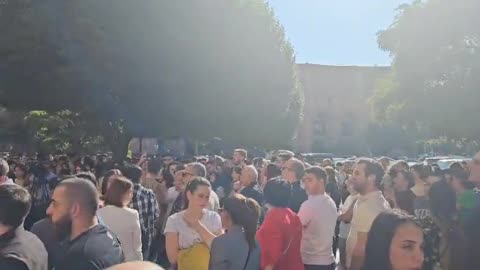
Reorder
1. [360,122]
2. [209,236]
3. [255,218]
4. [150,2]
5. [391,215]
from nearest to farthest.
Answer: [391,215] < [255,218] < [209,236] < [150,2] < [360,122]

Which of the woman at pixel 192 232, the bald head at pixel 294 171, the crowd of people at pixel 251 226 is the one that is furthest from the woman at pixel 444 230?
the bald head at pixel 294 171

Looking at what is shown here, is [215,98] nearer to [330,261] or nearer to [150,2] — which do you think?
[150,2]

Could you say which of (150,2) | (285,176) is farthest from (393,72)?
(285,176)

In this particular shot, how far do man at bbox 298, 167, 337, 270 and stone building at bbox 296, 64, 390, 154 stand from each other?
7633 centimetres

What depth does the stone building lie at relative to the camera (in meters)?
83.8

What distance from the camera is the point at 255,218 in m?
5.29

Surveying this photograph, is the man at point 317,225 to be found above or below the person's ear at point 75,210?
below

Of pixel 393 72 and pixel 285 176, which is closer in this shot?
pixel 285 176

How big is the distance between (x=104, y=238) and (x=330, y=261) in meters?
3.39

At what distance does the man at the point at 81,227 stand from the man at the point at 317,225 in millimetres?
2885

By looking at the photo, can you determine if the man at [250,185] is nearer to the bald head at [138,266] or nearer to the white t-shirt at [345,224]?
the white t-shirt at [345,224]

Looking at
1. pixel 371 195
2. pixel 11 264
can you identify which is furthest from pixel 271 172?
pixel 11 264

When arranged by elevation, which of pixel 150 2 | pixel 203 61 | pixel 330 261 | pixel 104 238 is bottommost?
pixel 330 261

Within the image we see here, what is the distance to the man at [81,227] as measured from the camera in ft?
13.0
